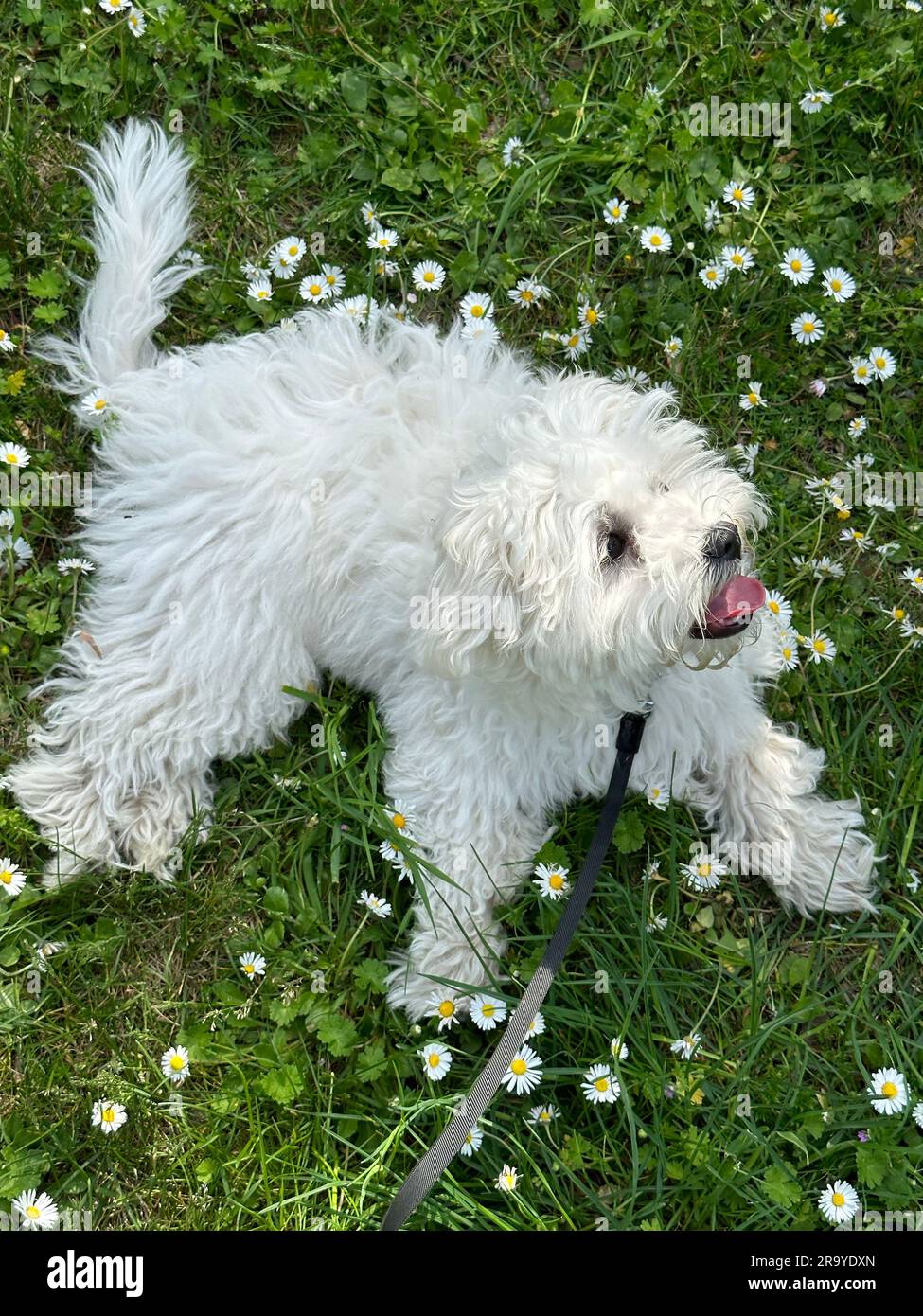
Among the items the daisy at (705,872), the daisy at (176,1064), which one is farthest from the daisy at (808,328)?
the daisy at (176,1064)

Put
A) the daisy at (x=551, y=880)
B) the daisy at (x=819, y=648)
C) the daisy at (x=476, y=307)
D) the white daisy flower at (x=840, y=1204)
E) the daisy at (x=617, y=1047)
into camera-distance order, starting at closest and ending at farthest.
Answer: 1. the white daisy flower at (x=840, y=1204)
2. the daisy at (x=617, y=1047)
3. the daisy at (x=551, y=880)
4. the daisy at (x=819, y=648)
5. the daisy at (x=476, y=307)

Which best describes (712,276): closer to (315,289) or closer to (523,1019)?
(315,289)

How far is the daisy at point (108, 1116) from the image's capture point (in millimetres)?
3439

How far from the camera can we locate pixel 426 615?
282cm

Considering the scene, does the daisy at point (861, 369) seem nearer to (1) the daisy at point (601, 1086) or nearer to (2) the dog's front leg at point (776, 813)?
(2) the dog's front leg at point (776, 813)

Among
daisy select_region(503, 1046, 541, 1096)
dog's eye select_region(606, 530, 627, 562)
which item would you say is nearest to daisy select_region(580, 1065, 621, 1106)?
daisy select_region(503, 1046, 541, 1096)

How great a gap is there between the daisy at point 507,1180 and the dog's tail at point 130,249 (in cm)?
288

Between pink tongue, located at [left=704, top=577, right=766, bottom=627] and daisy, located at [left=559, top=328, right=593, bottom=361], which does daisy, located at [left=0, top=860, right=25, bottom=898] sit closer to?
pink tongue, located at [left=704, top=577, right=766, bottom=627]

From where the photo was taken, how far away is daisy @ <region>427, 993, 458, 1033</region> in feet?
11.0

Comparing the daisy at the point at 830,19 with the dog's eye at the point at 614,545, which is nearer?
the dog's eye at the point at 614,545

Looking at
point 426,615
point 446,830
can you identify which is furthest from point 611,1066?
point 426,615

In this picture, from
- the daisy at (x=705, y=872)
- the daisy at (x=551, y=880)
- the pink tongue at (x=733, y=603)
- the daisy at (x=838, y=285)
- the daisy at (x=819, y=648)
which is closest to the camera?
the pink tongue at (x=733, y=603)

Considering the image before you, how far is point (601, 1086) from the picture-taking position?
10.8 ft

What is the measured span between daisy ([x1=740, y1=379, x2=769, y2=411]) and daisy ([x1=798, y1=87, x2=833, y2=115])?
1.04 metres
